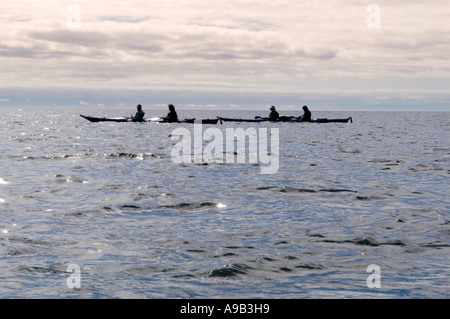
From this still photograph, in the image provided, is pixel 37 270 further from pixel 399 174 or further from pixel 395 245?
pixel 399 174

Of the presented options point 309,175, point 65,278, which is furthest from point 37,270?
point 309,175

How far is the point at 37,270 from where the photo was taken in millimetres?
7617

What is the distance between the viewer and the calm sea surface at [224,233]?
23.4ft

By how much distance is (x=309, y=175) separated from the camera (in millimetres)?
18406

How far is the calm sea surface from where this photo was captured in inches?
281

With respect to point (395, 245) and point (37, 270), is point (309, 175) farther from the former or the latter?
point (37, 270)

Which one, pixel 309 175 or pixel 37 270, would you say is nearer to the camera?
pixel 37 270

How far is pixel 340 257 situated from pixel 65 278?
163 inches

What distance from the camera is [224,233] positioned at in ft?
32.8
